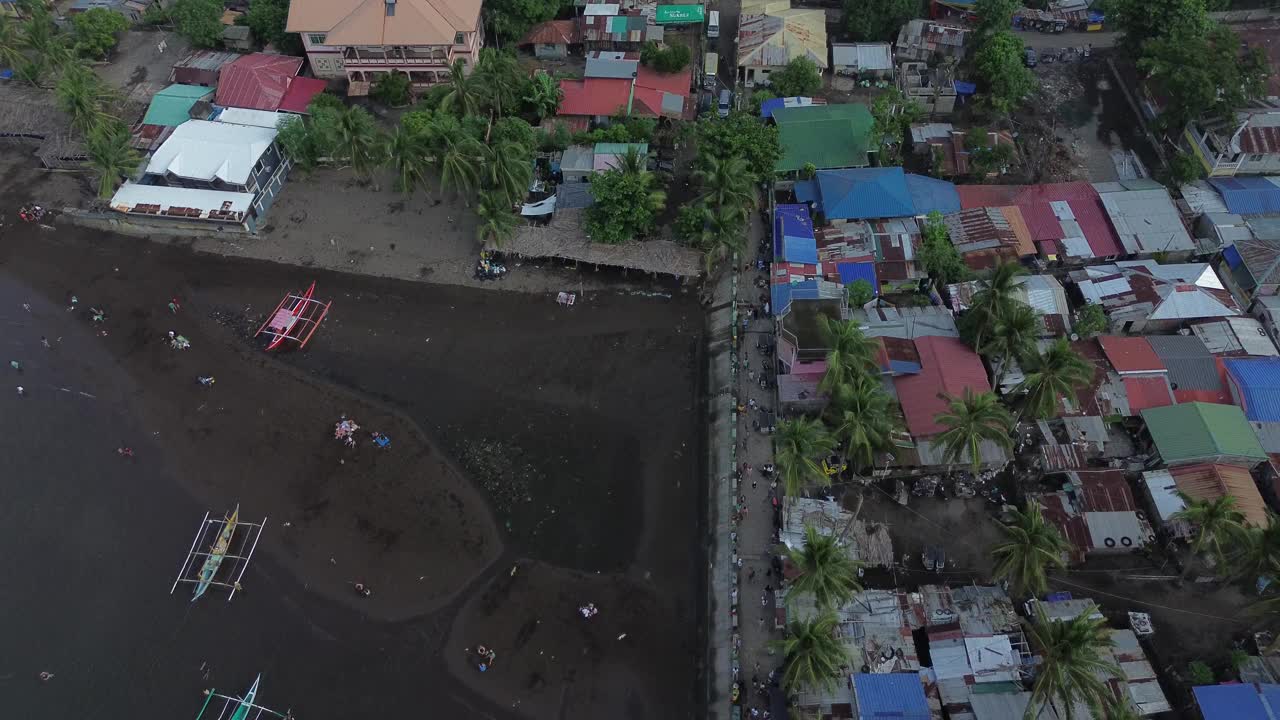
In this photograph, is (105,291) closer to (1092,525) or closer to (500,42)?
(500,42)

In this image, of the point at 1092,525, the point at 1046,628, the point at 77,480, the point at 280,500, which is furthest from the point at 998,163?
the point at 77,480

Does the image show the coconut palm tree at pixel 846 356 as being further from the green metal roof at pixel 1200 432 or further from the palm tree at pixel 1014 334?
the green metal roof at pixel 1200 432

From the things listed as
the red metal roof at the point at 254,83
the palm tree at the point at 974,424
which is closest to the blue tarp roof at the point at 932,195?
the palm tree at the point at 974,424

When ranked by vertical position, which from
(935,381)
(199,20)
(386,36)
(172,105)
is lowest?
(935,381)

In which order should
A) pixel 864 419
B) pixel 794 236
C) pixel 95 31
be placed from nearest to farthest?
pixel 864 419 < pixel 794 236 < pixel 95 31

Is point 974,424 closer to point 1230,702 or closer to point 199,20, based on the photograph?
point 1230,702

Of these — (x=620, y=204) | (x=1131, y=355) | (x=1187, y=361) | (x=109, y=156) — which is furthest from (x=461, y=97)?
(x=1187, y=361)

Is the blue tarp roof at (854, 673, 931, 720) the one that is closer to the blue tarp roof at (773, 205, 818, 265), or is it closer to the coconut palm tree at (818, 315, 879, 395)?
the coconut palm tree at (818, 315, 879, 395)
